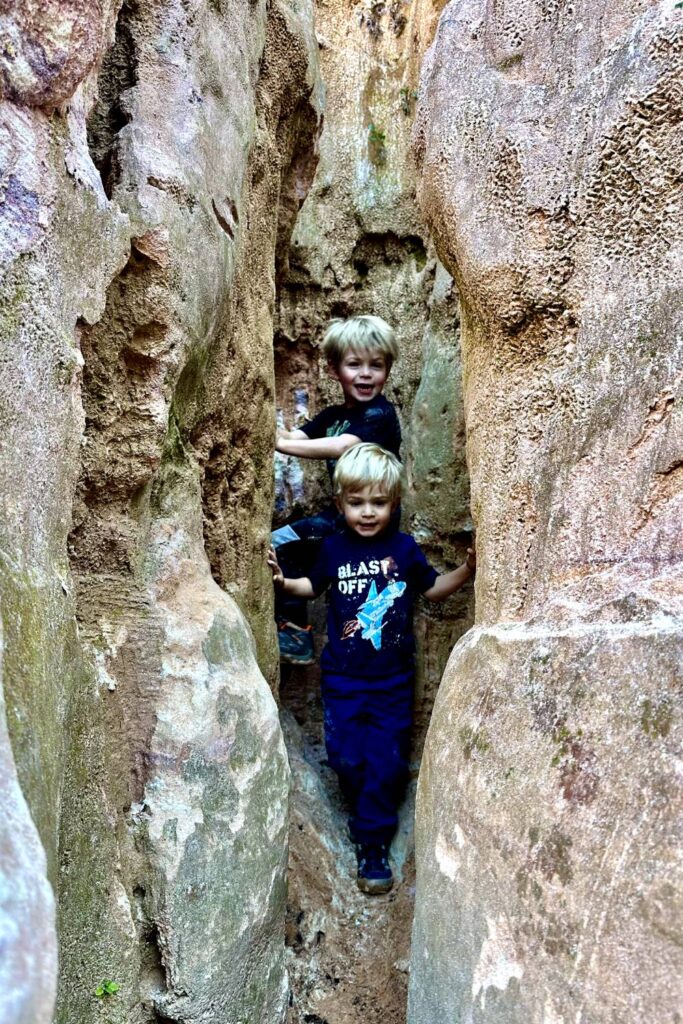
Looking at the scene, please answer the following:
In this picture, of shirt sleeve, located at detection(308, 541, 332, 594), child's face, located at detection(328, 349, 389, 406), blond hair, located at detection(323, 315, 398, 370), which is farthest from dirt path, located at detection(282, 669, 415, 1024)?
blond hair, located at detection(323, 315, 398, 370)

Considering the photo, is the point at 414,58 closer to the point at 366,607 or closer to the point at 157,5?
the point at 157,5

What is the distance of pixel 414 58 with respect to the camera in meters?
3.85

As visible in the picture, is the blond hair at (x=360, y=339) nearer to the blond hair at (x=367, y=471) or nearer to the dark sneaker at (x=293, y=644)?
the blond hair at (x=367, y=471)

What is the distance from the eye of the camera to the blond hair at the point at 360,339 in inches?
124

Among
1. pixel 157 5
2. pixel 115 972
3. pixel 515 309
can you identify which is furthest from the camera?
pixel 157 5

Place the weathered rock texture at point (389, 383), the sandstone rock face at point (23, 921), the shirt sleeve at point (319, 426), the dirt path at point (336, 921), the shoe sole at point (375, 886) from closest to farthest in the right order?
the sandstone rock face at point (23, 921), the dirt path at point (336, 921), the weathered rock texture at point (389, 383), the shoe sole at point (375, 886), the shirt sleeve at point (319, 426)

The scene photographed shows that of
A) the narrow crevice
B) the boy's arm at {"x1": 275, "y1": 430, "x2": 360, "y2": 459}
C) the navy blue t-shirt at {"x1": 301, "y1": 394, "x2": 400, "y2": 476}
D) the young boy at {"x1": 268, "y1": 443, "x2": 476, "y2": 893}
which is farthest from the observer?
the navy blue t-shirt at {"x1": 301, "y1": 394, "x2": 400, "y2": 476}

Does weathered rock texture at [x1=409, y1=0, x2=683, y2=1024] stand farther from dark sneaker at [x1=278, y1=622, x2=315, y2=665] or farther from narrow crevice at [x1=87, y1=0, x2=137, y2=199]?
dark sneaker at [x1=278, y1=622, x2=315, y2=665]

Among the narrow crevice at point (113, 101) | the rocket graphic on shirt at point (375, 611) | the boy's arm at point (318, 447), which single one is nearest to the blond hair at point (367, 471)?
the boy's arm at point (318, 447)

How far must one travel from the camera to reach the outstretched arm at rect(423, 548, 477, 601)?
279cm

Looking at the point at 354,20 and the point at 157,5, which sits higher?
→ the point at 354,20

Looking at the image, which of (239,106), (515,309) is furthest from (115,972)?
(239,106)

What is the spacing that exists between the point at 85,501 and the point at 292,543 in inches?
51.7

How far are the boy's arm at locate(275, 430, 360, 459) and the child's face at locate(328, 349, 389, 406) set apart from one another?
0.58ft
